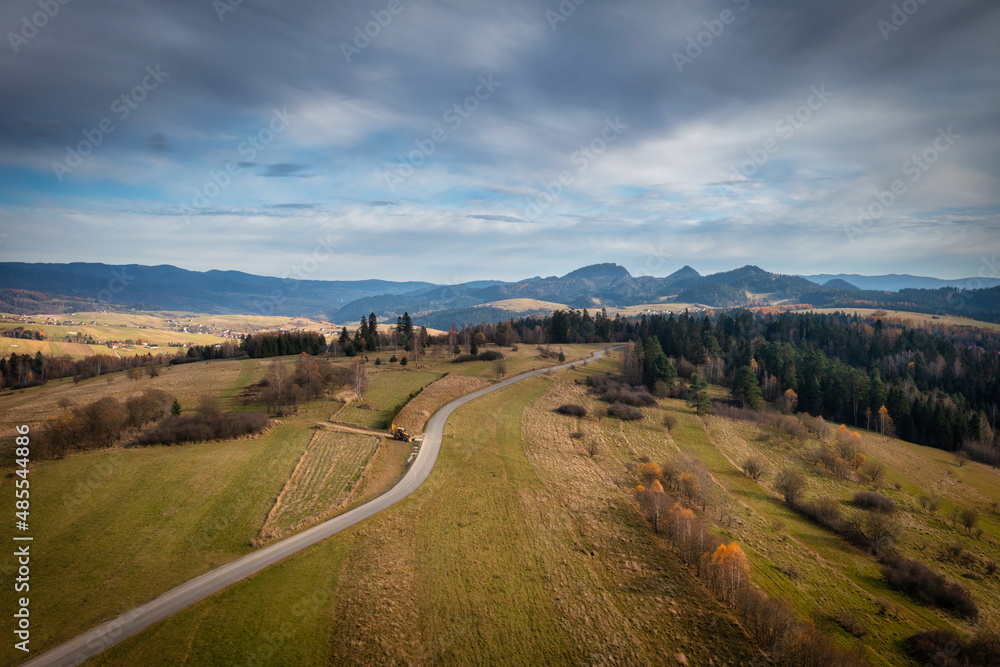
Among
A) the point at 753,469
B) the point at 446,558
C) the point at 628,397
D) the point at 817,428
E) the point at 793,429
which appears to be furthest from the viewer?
the point at 628,397

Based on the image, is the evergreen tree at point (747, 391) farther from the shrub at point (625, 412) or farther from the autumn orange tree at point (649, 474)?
the autumn orange tree at point (649, 474)

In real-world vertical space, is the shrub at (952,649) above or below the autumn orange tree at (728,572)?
below

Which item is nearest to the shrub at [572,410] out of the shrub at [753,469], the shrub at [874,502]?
the shrub at [753,469]

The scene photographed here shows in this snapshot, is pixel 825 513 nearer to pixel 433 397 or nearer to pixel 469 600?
pixel 469 600

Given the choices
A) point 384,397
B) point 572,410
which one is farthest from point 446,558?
point 572,410

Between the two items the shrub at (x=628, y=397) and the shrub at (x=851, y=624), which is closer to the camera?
the shrub at (x=851, y=624)

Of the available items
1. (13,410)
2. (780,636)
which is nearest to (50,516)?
(13,410)

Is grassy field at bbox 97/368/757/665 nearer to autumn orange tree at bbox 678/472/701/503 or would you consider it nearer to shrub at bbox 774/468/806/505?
autumn orange tree at bbox 678/472/701/503
